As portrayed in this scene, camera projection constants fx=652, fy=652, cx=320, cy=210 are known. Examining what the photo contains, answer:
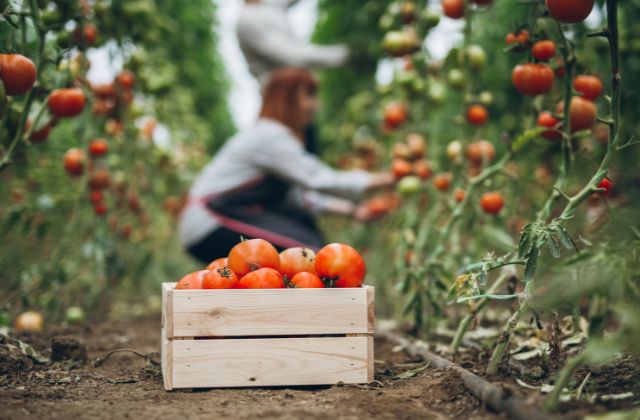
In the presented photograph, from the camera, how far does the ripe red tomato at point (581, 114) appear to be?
2.09m

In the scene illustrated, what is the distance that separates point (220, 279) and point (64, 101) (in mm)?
969

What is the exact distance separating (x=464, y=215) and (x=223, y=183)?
50.1 inches

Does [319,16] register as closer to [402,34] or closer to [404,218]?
[402,34]

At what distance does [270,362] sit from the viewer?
73.3 inches

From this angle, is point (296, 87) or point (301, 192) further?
point (301, 192)

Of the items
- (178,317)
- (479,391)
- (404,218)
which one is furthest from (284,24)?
(479,391)

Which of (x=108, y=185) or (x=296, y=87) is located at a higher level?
(x=296, y=87)

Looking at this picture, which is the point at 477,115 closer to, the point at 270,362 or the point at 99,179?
the point at 270,362

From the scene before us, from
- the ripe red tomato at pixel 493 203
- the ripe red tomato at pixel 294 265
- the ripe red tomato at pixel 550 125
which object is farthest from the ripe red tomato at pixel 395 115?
the ripe red tomato at pixel 294 265

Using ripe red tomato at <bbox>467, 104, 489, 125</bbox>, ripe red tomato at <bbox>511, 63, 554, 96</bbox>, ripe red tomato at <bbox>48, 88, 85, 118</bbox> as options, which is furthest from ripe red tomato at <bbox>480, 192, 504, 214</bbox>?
ripe red tomato at <bbox>48, 88, 85, 118</bbox>

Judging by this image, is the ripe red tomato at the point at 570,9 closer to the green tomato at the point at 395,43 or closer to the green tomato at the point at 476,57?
the green tomato at the point at 476,57

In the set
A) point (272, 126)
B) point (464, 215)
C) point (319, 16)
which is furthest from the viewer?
point (319, 16)

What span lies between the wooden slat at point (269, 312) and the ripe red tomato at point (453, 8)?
1368 mm

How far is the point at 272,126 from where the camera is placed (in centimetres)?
344
